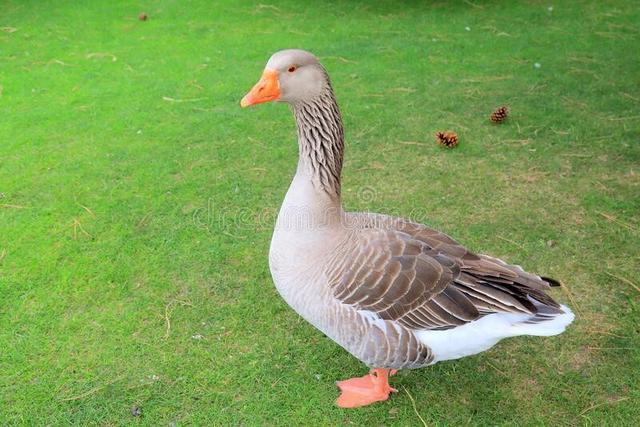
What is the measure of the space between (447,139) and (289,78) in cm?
221

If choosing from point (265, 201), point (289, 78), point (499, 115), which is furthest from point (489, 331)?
point (499, 115)

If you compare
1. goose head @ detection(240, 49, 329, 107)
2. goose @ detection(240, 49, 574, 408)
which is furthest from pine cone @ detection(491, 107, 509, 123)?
goose head @ detection(240, 49, 329, 107)

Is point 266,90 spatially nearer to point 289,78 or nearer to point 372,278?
A: point 289,78

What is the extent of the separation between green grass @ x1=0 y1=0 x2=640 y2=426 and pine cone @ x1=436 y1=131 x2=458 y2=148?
132 millimetres

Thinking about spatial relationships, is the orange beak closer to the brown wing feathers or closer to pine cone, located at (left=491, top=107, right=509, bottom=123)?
the brown wing feathers

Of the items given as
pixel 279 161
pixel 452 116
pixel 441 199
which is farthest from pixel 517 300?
pixel 452 116

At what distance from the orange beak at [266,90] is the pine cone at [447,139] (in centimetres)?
220

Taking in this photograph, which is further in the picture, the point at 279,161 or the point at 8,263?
the point at 279,161

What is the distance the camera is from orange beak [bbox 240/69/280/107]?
6.76 feet

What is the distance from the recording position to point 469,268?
215cm

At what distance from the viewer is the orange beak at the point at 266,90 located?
2.06m

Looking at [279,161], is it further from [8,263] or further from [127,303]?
[8,263]

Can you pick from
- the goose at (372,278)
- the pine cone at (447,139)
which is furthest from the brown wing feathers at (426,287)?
the pine cone at (447,139)

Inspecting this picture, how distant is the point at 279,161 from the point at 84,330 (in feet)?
6.07
